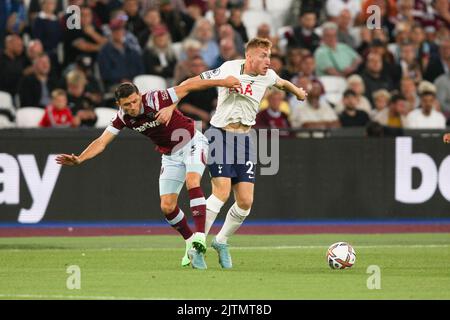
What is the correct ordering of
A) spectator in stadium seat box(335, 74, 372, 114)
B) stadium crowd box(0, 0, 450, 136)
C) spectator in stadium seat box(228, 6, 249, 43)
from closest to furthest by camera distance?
1. stadium crowd box(0, 0, 450, 136)
2. spectator in stadium seat box(335, 74, 372, 114)
3. spectator in stadium seat box(228, 6, 249, 43)

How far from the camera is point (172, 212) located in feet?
46.4

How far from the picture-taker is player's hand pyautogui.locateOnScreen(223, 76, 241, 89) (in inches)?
533

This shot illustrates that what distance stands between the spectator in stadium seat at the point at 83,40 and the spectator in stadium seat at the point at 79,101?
1.19 m

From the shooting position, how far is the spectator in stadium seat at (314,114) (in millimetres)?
21484

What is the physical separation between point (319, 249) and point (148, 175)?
4067mm

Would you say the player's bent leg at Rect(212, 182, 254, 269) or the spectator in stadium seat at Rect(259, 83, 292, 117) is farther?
the spectator in stadium seat at Rect(259, 83, 292, 117)

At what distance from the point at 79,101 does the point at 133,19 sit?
2.79 metres

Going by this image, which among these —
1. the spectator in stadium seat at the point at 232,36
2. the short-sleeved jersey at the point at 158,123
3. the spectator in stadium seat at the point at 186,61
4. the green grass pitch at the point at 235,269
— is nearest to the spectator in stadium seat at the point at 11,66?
the spectator in stadium seat at the point at 186,61

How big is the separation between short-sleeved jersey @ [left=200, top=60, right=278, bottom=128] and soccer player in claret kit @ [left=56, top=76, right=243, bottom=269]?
39 cm

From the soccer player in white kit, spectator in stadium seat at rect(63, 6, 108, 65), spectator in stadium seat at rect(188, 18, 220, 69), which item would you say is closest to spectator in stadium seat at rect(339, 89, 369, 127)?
spectator in stadium seat at rect(188, 18, 220, 69)

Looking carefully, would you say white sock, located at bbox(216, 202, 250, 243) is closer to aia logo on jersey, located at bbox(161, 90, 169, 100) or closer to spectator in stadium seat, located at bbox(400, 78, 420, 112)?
aia logo on jersey, located at bbox(161, 90, 169, 100)

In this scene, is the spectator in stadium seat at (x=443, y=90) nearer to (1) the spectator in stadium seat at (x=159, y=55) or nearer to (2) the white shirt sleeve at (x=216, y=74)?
(1) the spectator in stadium seat at (x=159, y=55)
